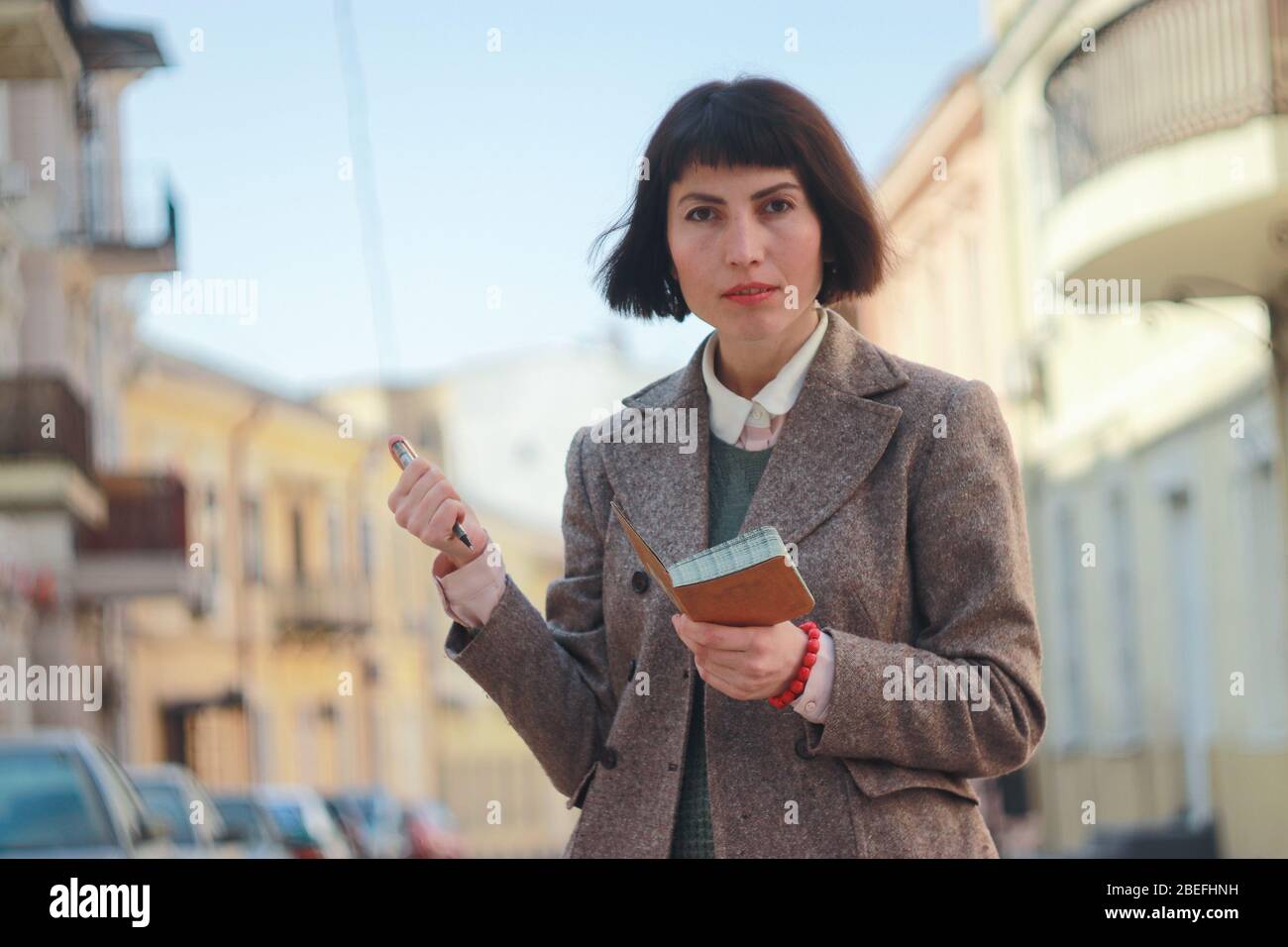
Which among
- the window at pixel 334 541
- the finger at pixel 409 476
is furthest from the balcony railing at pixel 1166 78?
the window at pixel 334 541

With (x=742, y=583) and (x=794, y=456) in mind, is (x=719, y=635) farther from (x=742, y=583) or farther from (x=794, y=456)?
(x=794, y=456)

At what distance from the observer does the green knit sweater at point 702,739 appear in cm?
258

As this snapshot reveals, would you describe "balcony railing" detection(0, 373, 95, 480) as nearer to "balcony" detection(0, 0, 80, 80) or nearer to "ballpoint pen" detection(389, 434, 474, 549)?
"balcony" detection(0, 0, 80, 80)

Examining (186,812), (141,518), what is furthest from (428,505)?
(141,518)

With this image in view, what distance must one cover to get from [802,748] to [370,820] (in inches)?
1064

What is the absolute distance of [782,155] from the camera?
2.60m

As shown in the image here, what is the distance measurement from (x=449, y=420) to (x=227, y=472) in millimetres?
15648

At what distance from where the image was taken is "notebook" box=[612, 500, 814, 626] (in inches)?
86.5

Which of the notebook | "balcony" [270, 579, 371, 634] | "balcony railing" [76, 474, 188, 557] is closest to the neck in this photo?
the notebook

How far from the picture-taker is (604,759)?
2.65m

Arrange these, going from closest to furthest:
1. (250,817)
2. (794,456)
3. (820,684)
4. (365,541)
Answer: (820,684) < (794,456) < (250,817) < (365,541)

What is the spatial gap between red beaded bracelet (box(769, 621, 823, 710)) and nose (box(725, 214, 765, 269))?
16.9 inches

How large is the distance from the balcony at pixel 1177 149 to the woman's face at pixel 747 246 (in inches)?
401
